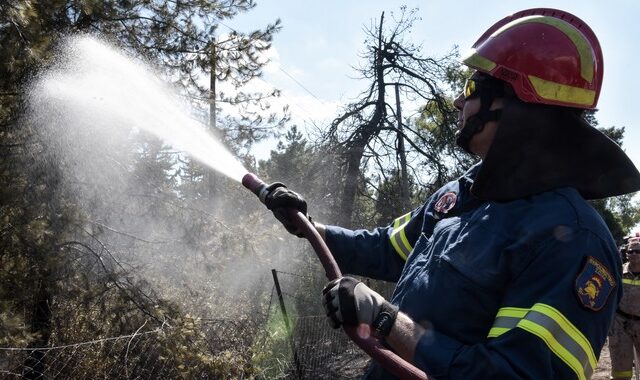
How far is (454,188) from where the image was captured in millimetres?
2387

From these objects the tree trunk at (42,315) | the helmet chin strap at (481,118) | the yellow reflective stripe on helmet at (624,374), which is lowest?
the yellow reflective stripe on helmet at (624,374)

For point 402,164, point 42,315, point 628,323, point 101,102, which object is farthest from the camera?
point 402,164

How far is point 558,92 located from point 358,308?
1.05m

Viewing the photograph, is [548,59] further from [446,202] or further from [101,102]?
[101,102]

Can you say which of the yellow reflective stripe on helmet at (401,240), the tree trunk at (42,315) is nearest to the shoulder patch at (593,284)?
the yellow reflective stripe on helmet at (401,240)

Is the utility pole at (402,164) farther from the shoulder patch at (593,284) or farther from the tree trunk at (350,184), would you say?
the shoulder patch at (593,284)

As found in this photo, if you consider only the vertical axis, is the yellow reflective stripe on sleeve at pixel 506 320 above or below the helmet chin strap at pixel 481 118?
below

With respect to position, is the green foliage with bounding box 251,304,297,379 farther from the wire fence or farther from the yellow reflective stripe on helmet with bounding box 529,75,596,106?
the yellow reflective stripe on helmet with bounding box 529,75,596,106

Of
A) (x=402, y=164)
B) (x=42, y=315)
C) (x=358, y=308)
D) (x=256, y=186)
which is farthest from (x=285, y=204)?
(x=402, y=164)

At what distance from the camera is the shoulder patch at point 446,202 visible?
2283mm

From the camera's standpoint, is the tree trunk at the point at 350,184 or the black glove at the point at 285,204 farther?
the tree trunk at the point at 350,184

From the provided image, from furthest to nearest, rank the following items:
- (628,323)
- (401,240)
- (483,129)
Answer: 1. (628,323)
2. (401,240)
3. (483,129)

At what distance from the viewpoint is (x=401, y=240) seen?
2.65 m

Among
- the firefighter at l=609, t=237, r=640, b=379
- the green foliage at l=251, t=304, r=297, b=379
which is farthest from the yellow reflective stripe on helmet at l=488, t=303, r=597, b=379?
the firefighter at l=609, t=237, r=640, b=379
